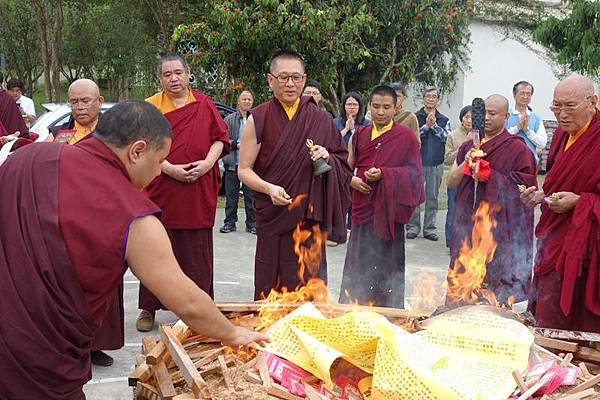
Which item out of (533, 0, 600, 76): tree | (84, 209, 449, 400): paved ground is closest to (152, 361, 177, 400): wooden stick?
(84, 209, 449, 400): paved ground

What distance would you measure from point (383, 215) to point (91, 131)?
2145mm

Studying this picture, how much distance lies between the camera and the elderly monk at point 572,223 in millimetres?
3807

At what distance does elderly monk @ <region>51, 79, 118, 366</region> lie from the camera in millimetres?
4387

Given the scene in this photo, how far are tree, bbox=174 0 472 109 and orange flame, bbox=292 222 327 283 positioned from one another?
7702 millimetres

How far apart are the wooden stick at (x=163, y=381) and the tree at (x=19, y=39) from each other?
60.2 feet

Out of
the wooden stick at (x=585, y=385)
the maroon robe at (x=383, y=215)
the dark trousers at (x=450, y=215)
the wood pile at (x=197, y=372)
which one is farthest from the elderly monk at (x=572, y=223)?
the dark trousers at (x=450, y=215)

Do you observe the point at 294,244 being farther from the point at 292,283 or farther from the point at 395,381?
the point at 395,381

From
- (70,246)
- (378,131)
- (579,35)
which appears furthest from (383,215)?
(579,35)

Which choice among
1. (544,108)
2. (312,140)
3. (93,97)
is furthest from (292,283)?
(544,108)

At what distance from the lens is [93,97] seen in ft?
14.9

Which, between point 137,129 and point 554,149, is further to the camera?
point 554,149

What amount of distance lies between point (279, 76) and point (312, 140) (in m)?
0.47

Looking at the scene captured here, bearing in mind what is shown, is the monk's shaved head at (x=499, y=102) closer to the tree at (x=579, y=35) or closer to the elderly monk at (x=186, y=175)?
the elderly monk at (x=186, y=175)

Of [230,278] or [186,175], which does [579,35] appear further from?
[186,175]
